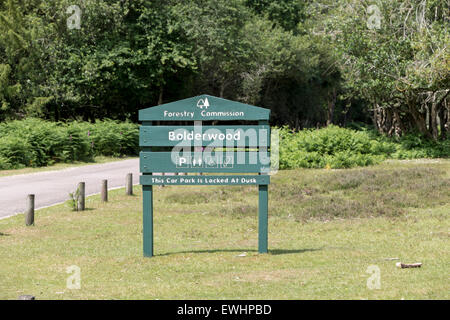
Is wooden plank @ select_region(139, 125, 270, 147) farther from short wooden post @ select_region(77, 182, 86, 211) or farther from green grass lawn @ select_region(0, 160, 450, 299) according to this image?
short wooden post @ select_region(77, 182, 86, 211)

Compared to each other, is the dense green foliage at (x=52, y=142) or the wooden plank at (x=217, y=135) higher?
the wooden plank at (x=217, y=135)

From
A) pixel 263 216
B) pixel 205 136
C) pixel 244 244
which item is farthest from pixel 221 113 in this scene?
pixel 244 244

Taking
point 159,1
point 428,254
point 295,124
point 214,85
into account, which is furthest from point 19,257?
point 295,124

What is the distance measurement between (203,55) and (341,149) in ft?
63.7

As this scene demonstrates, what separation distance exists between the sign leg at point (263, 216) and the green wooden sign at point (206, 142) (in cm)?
2

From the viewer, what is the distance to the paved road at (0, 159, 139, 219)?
17178mm

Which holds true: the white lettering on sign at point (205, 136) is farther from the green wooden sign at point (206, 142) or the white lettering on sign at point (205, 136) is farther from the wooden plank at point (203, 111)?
the wooden plank at point (203, 111)

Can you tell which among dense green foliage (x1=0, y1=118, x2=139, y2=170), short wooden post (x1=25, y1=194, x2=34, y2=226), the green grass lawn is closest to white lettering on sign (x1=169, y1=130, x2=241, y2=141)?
the green grass lawn

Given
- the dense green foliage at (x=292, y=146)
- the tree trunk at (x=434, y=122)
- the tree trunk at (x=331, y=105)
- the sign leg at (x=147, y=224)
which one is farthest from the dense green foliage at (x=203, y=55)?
the sign leg at (x=147, y=224)

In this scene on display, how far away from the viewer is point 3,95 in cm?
3616

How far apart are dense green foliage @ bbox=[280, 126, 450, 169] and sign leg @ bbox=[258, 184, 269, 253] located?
14.8 m

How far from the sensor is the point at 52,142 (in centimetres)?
2867

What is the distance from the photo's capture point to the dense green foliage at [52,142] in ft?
87.7

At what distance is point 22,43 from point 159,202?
2330 cm
